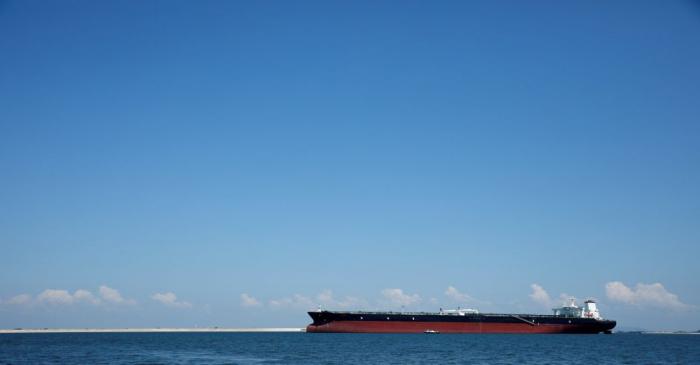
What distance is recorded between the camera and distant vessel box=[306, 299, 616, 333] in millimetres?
107125

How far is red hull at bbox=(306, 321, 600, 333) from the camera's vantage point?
351 ft

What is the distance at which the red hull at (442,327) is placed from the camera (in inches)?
4218

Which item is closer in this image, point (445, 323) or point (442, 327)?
point (445, 323)

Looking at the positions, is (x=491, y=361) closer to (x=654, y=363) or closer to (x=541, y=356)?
(x=541, y=356)

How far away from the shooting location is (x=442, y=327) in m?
109

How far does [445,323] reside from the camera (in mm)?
109125

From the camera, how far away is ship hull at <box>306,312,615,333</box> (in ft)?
351

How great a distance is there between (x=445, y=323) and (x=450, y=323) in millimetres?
861

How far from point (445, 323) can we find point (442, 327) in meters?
0.89

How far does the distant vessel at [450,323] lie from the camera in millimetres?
107125

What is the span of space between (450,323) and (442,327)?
149 cm

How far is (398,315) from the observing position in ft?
360

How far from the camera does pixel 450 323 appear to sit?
109250mm

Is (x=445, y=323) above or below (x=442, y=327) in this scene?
above
